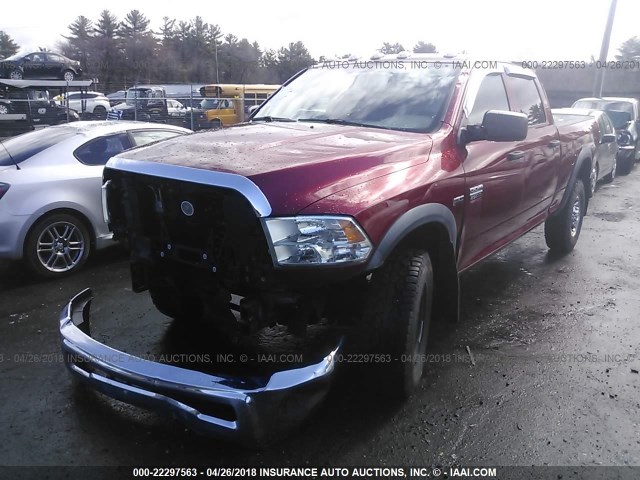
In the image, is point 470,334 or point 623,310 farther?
point 623,310

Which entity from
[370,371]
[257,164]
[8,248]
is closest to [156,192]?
[257,164]

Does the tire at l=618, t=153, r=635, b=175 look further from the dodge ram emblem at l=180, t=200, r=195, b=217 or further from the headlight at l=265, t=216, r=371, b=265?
the dodge ram emblem at l=180, t=200, r=195, b=217

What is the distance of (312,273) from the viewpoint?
2529 millimetres

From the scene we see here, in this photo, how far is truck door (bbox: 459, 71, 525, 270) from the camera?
150 inches

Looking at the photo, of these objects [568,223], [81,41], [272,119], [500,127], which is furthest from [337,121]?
[81,41]

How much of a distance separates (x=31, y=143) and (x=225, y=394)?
456 cm

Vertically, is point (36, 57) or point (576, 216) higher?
point (36, 57)

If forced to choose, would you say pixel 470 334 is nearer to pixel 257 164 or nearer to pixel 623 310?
pixel 623 310

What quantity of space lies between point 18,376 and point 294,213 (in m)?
2.28

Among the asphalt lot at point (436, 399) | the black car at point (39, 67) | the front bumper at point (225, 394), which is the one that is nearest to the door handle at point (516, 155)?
the asphalt lot at point (436, 399)

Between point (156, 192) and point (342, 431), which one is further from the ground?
point (156, 192)

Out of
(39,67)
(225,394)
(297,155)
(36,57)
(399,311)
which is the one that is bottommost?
(225,394)

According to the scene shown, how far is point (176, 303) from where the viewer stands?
3.65 m

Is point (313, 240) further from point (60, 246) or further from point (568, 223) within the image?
point (568, 223)
